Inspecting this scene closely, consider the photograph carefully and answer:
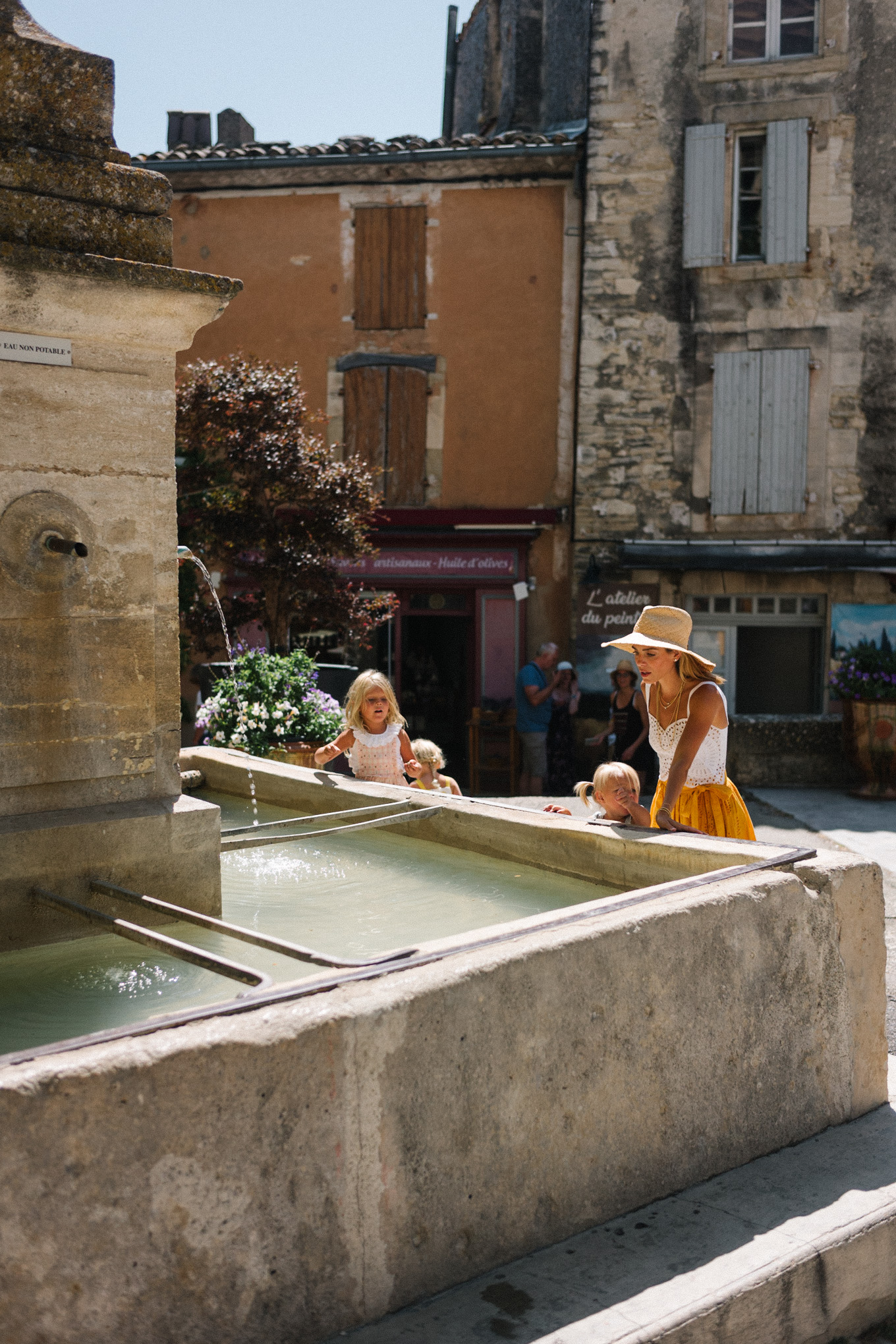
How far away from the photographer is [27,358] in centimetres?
316

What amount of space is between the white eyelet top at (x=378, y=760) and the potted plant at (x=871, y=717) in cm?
626

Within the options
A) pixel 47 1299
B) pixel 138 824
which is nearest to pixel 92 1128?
pixel 47 1299

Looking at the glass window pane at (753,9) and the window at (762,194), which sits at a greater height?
the glass window pane at (753,9)

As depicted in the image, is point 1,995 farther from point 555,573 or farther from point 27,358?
point 555,573

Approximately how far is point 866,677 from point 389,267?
7388 millimetres

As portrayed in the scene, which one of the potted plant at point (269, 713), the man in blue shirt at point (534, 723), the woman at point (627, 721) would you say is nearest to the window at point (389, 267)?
the man in blue shirt at point (534, 723)

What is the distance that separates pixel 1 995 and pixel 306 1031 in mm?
1197

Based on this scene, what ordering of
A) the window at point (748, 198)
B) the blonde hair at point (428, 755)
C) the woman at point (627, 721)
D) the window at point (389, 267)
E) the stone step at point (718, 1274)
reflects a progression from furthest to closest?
the window at point (389, 267), the window at point (748, 198), the woman at point (627, 721), the blonde hair at point (428, 755), the stone step at point (718, 1274)

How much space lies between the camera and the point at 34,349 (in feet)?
10.4

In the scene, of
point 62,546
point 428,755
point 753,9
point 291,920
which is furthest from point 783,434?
point 62,546

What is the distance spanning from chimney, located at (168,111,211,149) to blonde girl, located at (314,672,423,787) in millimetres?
13071

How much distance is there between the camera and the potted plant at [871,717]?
35.1ft

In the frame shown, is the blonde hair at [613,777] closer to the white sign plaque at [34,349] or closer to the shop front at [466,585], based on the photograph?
the white sign plaque at [34,349]

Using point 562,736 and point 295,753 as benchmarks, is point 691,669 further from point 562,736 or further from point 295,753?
point 562,736
